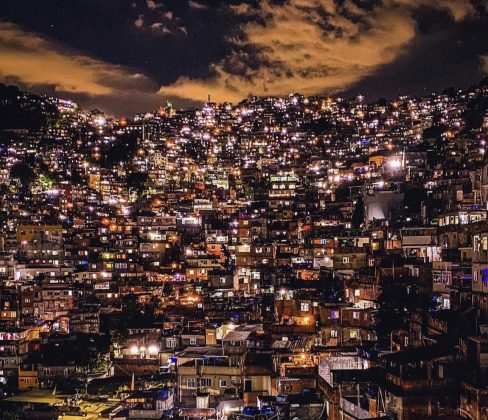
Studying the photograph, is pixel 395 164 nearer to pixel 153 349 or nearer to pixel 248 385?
pixel 153 349

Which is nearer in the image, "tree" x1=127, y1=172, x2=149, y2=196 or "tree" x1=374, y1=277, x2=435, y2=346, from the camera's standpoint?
"tree" x1=374, y1=277, x2=435, y2=346

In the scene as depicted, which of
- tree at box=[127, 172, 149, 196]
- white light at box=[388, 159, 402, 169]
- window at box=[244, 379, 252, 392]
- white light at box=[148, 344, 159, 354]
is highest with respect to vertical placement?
tree at box=[127, 172, 149, 196]

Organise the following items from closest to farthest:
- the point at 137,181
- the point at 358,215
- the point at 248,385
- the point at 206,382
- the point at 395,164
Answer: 1. the point at 248,385
2. the point at 206,382
3. the point at 358,215
4. the point at 395,164
5. the point at 137,181

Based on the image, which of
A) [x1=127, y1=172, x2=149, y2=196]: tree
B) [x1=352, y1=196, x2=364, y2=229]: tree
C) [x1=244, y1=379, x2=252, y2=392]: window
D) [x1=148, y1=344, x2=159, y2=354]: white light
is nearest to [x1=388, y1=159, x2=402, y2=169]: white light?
[x1=352, y1=196, x2=364, y2=229]: tree

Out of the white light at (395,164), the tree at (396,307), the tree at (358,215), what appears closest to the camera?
the tree at (396,307)

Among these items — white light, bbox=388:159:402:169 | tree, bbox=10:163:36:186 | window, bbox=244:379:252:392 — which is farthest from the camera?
tree, bbox=10:163:36:186

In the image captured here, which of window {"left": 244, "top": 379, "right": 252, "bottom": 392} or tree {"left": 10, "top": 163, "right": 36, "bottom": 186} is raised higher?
tree {"left": 10, "top": 163, "right": 36, "bottom": 186}

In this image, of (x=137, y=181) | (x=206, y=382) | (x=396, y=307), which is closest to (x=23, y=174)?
(x=137, y=181)

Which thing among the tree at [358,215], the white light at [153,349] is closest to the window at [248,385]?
the white light at [153,349]

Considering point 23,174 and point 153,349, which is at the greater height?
point 23,174

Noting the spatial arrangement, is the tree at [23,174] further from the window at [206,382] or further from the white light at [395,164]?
the window at [206,382]

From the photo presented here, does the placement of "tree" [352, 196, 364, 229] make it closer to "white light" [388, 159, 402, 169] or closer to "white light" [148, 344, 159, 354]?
"white light" [388, 159, 402, 169]

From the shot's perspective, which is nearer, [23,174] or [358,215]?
[358,215]

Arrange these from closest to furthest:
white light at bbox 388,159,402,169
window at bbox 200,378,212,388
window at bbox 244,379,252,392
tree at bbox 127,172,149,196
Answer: window at bbox 244,379,252,392 → window at bbox 200,378,212,388 → white light at bbox 388,159,402,169 → tree at bbox 127,172,149,196
